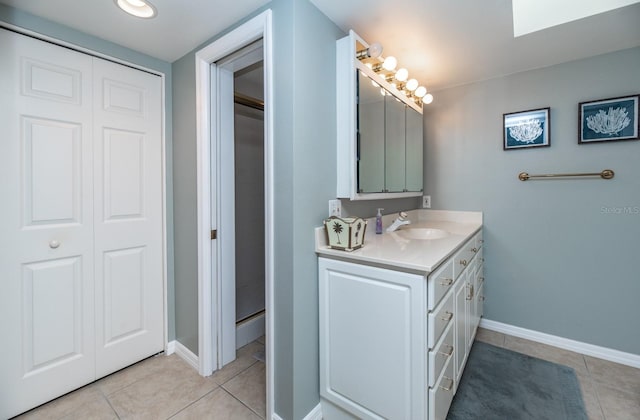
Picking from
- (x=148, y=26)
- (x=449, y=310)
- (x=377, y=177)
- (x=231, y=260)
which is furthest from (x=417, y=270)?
(x=148, y=26)

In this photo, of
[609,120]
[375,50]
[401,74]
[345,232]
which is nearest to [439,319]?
[345,232]

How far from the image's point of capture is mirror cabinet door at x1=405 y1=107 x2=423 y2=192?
2.23 m

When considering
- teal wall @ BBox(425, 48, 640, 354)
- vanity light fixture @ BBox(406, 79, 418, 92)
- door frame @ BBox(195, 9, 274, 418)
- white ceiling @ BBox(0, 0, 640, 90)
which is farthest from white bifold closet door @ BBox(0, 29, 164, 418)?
teal wall @ BBox(425, 48, 640, 354)

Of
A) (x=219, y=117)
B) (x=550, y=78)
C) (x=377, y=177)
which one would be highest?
(x=550, y=78)

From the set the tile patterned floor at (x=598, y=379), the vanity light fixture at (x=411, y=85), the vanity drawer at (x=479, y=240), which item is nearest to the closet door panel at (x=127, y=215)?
the vanity light fixture at (x=411, y=85)

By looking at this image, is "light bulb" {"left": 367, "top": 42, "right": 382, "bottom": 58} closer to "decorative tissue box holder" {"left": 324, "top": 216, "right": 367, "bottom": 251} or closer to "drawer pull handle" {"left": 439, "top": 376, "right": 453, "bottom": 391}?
"decorative tissue box holder" {"left": 324, "top": 216, "right": 367, "bottom": 251}

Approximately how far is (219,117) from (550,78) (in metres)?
2.37

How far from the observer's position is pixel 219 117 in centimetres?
177

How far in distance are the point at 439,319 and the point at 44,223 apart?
2056mm

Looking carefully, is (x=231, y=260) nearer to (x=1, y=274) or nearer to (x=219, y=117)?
(x=219, y=117)

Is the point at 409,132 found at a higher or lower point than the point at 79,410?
higher

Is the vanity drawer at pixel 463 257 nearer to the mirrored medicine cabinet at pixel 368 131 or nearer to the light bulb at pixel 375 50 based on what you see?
the mirrored medicine cabinet at pixel 368 131

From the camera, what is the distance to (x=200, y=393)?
162 centimetres

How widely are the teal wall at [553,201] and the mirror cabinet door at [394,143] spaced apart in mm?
642
